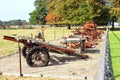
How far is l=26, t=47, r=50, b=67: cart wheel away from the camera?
508 inches

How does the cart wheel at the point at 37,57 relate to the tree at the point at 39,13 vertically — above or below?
below

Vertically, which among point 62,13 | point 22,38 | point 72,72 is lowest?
point 72,72

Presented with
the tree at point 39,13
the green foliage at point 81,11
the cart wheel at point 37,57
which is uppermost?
the tree at point 39,13

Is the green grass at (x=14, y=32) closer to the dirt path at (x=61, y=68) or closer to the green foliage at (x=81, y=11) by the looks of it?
the dirt path at (x=61, y=68)

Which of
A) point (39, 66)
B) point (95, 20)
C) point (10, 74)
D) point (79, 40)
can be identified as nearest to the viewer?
point (10, 74)

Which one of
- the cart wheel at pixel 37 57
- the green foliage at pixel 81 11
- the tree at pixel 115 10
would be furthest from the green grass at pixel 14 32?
the tree at pixel 115 10

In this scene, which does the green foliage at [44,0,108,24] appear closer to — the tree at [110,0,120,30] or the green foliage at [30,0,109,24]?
the green foliage at [30,0,109,24]

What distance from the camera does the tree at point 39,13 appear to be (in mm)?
122000

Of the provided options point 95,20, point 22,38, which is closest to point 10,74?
point 22,38

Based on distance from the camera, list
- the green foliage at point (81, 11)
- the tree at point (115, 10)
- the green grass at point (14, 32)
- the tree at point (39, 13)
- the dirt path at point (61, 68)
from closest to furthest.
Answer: the dirt path at point (61, 68) < the green grass at point (14, 32) < the green foliage at point (81, 11) < the tree at point (115, 10) < the tree at point (39, 13)

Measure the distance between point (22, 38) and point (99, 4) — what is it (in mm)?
55083

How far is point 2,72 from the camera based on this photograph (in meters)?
11.6

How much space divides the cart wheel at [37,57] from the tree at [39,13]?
108m

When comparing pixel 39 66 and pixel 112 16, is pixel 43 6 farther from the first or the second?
pixel 39 66
